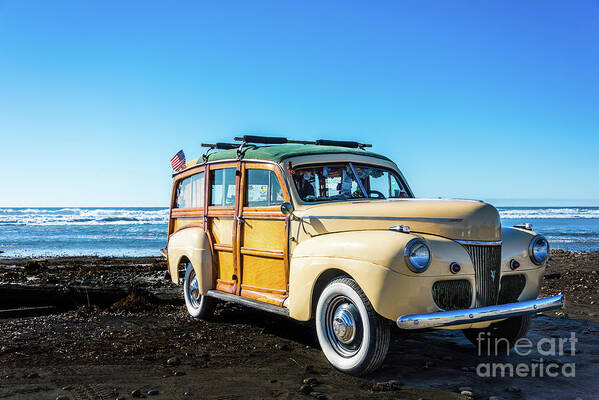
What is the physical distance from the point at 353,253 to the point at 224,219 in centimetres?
259

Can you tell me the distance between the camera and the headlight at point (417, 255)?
402 cm

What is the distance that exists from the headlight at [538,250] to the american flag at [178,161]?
515 centimetres

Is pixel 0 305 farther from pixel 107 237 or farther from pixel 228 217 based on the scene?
pixel 107 237

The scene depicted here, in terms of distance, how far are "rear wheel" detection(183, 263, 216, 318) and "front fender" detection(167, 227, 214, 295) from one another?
0.76 feet

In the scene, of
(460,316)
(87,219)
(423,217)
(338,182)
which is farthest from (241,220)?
(87,219)

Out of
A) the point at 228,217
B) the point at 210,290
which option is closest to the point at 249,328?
the point at 210,290

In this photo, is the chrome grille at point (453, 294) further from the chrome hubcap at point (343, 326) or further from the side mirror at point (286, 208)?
the side mirror at point (286, 208)

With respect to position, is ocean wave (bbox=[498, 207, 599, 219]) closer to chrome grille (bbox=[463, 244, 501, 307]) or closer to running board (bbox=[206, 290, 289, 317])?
running board (bbox=[206, 290, 289, 317])

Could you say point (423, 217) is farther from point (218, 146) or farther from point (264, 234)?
point (218, 146)

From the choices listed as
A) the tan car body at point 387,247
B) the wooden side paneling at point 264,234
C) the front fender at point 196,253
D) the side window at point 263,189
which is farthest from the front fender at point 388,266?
the front fender at point 196,253

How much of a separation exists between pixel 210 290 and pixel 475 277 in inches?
138

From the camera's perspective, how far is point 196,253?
688 cm

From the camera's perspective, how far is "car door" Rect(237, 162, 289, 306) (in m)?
5.51

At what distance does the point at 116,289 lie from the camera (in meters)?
8.23
